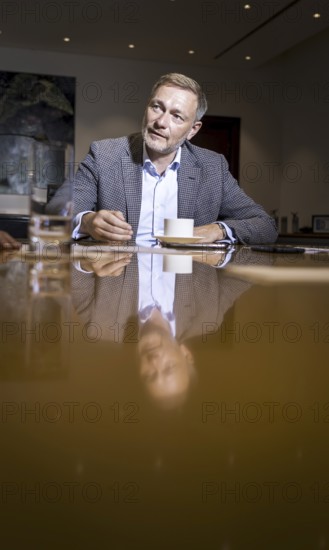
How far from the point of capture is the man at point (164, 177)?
6.14 ft

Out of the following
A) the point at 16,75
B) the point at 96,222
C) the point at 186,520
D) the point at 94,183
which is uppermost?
the point at 16,75

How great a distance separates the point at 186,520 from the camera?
108mm

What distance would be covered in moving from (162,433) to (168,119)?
191cm

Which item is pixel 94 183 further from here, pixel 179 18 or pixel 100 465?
pixel 179 18

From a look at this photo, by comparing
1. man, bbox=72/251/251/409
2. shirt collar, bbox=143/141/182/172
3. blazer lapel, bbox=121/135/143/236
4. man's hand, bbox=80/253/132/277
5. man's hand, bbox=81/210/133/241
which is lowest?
man, bbox=72/251/251/409

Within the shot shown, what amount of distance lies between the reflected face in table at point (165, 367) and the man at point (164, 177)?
154cm

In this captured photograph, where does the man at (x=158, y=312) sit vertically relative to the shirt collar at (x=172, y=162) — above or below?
below

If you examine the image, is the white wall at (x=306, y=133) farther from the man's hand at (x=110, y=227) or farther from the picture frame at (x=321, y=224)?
the man's hand at (x=110, y=227)

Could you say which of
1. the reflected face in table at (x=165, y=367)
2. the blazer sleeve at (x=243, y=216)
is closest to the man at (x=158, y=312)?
the reflected face in table at (x=165, y=367)

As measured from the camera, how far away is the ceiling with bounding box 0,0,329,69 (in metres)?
4.43

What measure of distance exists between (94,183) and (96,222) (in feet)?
1.83

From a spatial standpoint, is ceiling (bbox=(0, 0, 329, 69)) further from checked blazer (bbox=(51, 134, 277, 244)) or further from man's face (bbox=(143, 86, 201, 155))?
checked blazer (bbox=(51, 134, 277, 244))

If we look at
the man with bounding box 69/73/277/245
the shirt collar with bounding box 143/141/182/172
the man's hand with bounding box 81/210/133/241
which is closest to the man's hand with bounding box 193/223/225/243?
the man with bounding box 69/73/277/245

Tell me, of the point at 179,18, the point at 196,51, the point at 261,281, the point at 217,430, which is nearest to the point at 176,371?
the point at 217,430
